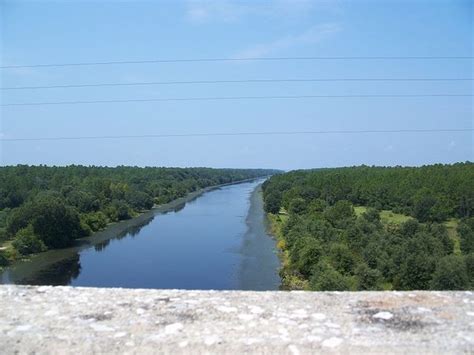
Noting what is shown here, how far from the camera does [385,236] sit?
33.0 m

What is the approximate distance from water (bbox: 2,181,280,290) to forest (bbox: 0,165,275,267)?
7.60ft

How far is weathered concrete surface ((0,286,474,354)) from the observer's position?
3.46 metres

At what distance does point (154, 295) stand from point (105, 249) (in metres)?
38.2

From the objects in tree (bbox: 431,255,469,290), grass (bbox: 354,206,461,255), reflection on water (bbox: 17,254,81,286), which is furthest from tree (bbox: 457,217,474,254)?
reflection on water (bbox: 17,254,81,286)

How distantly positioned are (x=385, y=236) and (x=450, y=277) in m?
11.3

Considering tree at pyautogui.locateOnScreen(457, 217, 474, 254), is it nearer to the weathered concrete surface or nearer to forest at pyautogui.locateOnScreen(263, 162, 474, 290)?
forest at pyautogui.locateOnScreen(263, 162, 474, 290)

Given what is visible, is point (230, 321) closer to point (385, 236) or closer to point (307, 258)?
point (307, 258)

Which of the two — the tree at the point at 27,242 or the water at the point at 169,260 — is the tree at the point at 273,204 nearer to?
the water at the point at 169,260

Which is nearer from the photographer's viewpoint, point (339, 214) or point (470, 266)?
point (470, 266)

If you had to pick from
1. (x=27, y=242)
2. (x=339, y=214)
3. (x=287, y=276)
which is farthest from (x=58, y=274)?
(x=339, y=214)

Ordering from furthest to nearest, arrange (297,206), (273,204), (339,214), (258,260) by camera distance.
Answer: (273,204) → (297,206) → (339,214) → (258,260)

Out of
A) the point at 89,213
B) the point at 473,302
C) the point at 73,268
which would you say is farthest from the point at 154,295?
the point at 89,213

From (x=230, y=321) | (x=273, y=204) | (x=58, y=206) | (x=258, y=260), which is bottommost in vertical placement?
(x=258, y=260)

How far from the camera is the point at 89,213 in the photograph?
5397 centimetres
